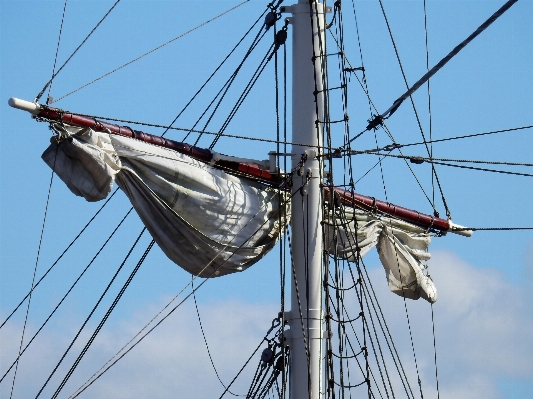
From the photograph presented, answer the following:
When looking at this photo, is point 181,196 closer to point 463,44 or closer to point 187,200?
point 187,200

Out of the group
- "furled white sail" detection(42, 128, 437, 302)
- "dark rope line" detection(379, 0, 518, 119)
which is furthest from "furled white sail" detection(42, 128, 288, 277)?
"dark rope line" detection(379, 0, 518, 119)

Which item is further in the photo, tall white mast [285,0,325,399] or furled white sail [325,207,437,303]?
furled white sail [325,207,437,303]

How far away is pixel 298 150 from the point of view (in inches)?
950

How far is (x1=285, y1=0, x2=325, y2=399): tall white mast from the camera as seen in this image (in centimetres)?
2312

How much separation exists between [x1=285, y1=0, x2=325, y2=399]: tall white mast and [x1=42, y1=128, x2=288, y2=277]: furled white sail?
2.71 ft

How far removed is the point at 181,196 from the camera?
23984mm

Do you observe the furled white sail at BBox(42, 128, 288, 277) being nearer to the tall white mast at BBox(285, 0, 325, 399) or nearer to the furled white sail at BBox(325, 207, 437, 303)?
the tall white mast at BBox(285, 0, 325, 399)

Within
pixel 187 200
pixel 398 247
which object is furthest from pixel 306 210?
pixel 398 247

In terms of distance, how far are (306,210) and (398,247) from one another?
443 centimetres

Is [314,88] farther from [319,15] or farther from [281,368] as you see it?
[281,368]

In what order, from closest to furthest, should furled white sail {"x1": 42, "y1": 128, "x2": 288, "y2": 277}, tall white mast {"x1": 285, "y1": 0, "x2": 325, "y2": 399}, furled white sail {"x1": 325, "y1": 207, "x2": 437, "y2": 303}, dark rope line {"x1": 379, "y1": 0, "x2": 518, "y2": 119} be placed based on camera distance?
dark rope line {"x1": 379, "y1": 0, "x2": 518, "y2": 119}
furled white sail {"x1": 42, "y1": 128, "x2": 288, "y2": 277}
tall white mast {"x1": 285, "y1": 0, "x2": 325, "y2": 399}
furled white sail {"x1": 325, "y1": 207, "x2": 437, "y2": 303}

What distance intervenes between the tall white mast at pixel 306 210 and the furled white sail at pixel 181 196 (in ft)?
2.71

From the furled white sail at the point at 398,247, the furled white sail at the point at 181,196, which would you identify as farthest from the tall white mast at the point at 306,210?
the furled white sail at the point at 398,247

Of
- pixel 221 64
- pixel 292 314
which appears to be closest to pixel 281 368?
pixel 292 314
